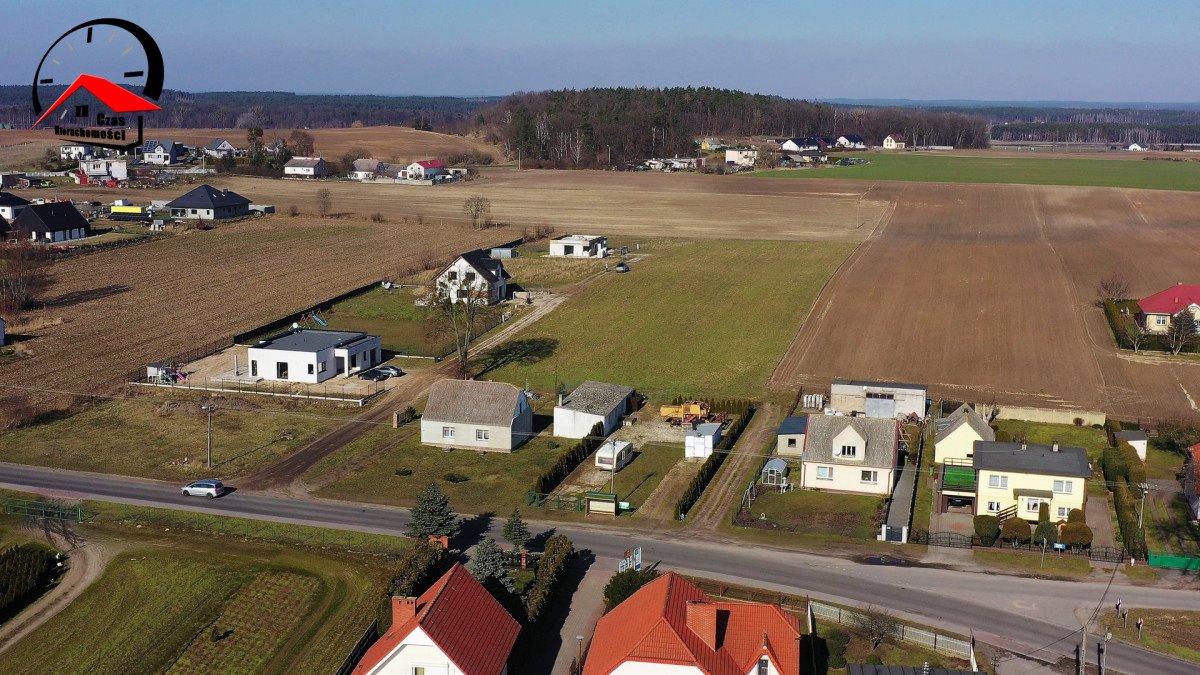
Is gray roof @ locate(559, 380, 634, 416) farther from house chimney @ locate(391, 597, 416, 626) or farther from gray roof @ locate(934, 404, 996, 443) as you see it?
house chimney @ locate(391, 597, 416, 626)

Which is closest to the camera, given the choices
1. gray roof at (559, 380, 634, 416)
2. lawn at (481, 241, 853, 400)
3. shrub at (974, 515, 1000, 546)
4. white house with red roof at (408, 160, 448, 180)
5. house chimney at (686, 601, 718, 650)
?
house chimney at (686, 601, 718, 650)

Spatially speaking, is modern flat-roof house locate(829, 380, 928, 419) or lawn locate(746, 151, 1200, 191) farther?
lawn locate(746, 151, 1200, 191)

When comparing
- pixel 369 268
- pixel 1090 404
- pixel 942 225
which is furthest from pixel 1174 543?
pixel 942 225

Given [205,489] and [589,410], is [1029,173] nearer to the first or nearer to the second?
[589,410]

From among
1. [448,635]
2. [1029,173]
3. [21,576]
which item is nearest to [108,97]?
[21,576]

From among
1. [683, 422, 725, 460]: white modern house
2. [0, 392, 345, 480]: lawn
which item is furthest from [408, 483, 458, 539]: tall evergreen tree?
[683, 422, 725, 460]: white modern house

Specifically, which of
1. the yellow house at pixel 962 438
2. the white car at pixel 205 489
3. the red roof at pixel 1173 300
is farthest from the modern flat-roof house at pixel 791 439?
the red roof at pixel 1173 300

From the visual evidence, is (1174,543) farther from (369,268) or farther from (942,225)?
(942,225)
